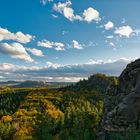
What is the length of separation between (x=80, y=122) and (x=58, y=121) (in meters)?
25.3

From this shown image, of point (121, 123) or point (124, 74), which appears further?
point (124, 74)

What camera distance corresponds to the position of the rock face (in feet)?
216

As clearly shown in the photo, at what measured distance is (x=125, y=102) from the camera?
222 feet

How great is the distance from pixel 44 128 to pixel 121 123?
86779 millimetres

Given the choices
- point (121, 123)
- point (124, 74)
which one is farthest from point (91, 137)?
point (121, 123)

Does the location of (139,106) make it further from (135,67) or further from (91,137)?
(91,137)

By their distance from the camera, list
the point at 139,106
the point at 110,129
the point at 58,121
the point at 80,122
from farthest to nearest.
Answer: the point at 58,121 < the point at 80,122 < the point at 110,129 < the point at 139,106

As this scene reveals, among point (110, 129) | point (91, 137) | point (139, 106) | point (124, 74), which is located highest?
point (124, 74)

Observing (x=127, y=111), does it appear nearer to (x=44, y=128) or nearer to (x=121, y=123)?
(x=121, y=123)

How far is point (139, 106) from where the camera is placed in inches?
2557

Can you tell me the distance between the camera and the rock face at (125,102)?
6576 centimetres

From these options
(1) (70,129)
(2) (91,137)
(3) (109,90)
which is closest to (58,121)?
(1) (70,129)

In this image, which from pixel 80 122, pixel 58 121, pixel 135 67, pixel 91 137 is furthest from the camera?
pixel 58 121

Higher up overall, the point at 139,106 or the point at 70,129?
the point at 139,106
